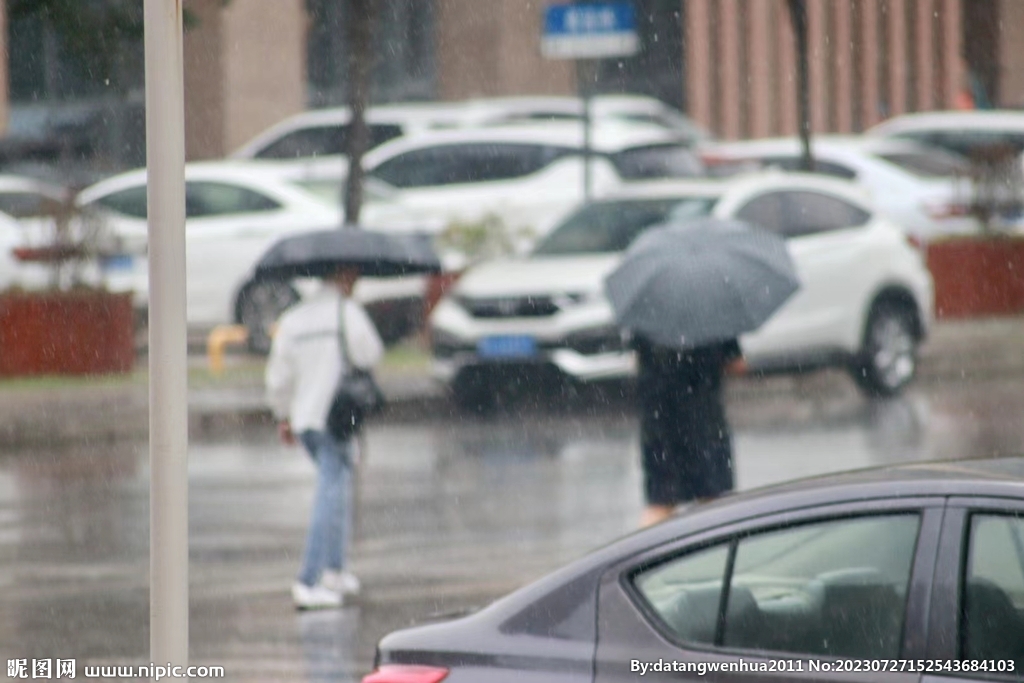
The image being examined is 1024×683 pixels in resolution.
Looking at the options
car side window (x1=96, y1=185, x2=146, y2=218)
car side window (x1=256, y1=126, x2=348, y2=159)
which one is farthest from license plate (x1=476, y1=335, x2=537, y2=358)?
car side window (x1=256, y1=126, x2=348, y2=159)

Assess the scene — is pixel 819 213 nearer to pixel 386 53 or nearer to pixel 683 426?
pixel 683 426

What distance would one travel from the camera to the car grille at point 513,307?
15.1 m

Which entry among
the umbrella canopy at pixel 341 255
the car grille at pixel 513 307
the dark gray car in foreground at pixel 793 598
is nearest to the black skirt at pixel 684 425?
the umbrella canopy at pixel 341 255

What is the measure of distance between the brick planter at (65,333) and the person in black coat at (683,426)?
9153 mm

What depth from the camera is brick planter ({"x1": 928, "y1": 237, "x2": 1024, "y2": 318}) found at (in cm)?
2028

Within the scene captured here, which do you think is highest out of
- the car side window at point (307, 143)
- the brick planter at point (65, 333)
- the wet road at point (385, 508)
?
the car side window at point (307, 143)

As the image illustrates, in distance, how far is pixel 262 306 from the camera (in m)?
18.1

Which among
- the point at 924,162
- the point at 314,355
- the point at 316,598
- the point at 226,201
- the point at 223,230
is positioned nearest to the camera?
the point at 316,598

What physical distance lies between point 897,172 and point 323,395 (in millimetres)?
14229

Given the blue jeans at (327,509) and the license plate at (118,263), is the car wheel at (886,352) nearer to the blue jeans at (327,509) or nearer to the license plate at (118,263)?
the license plate at (118,263)

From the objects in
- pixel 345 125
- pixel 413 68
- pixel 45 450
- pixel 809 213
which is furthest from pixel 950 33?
pixel 45 450

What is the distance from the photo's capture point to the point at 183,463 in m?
4.40

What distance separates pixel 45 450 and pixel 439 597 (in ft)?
19.0

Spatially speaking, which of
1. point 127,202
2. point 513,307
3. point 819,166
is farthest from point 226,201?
point 819,166
